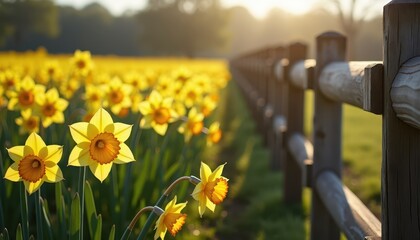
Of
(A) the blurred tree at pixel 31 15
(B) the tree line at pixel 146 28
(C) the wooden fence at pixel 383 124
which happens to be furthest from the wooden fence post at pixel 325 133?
(A) the blurred tree at pixel 31 15

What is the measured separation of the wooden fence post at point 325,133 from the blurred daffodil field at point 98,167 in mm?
621

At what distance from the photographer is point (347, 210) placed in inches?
79.4

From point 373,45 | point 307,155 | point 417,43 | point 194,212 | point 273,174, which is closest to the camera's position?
point 417,43

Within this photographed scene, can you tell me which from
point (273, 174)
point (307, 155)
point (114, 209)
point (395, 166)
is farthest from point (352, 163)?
point (395, 166)

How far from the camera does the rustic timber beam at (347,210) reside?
1779mm

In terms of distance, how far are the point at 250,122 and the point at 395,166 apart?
716cm

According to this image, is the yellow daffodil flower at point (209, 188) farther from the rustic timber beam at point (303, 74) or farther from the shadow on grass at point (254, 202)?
the shadow on grass at point (254, 202)

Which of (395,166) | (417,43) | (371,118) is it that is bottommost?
(371,118)

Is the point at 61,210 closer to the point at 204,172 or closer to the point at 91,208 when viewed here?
the point at 91,208

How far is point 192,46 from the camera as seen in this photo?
55.5 metres

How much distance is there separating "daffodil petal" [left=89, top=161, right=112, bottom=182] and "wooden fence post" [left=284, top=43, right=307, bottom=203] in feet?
8.03

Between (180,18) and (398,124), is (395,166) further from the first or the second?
(180,18)

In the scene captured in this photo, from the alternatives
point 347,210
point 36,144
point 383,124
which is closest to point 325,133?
point 347,210

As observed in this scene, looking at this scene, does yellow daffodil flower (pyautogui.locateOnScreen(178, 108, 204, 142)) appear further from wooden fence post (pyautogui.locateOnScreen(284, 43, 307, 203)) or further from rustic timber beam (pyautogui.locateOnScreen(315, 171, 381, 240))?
wooden fence post (pyautogui.locateOnScreen(284, 43, 307, 203))
